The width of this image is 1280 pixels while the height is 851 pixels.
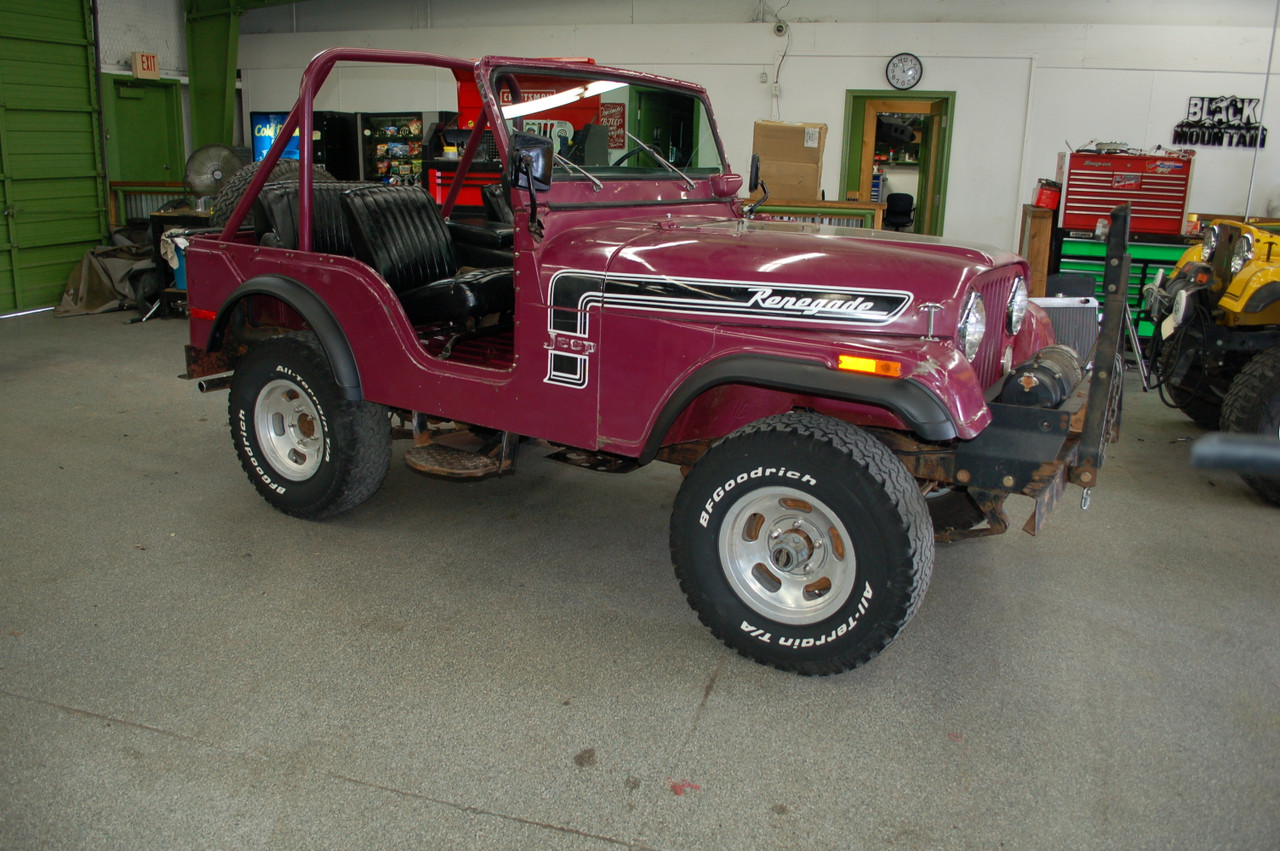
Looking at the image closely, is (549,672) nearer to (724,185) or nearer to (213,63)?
(724,185)

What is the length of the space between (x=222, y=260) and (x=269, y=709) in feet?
7.16

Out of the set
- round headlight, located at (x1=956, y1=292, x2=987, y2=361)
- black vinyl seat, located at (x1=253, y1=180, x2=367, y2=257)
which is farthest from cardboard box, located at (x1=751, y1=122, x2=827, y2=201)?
round headlight, located at (x1=956, y1=292, x2=987, y2=361)

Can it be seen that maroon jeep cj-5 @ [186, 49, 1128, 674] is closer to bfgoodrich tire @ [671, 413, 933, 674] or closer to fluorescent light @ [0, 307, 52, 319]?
bfgoodrich tire @ [671, 413, 933, 674]

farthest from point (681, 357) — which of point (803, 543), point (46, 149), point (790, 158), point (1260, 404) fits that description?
point (46, 149)

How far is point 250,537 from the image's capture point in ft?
12.3

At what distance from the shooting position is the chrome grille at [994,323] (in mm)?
2871

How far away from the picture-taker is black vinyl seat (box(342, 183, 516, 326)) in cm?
370

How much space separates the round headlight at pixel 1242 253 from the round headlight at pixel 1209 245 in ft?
0.61

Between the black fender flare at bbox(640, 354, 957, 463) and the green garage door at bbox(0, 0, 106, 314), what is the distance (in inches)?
354

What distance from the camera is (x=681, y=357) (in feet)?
9.15

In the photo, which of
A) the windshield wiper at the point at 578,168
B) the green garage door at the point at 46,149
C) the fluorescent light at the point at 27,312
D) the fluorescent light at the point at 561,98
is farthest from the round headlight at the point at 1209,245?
the green garage door at the point at 46,149

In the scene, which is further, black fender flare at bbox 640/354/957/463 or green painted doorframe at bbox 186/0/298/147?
green painted doorframe at bbox 186/0/298/147

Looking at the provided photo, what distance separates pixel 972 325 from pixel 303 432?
274 cm

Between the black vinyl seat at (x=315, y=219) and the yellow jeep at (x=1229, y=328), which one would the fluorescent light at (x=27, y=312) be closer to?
the black vinyl seat at (x=315, y=219)
